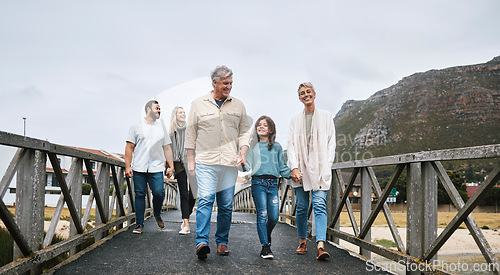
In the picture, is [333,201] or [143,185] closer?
[333,201]

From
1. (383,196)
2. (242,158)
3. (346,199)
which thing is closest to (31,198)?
(242,158)

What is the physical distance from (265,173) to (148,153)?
188 centimetres

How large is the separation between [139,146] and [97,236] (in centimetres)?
120

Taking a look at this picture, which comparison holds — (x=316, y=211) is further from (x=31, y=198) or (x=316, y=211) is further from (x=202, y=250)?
(x=31, y=198)

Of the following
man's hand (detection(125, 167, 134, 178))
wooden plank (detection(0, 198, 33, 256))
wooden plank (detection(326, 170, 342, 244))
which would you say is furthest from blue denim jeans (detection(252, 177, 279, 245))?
wooden plank (detection(0, 198, 33, 256))

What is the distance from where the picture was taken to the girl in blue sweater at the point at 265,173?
4.28 meters

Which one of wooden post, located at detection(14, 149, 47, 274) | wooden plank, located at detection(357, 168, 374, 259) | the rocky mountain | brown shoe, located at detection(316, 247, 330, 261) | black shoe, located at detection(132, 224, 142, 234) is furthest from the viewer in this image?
the rocky mountain

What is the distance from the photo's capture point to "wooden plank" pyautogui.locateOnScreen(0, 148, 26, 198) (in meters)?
2.60

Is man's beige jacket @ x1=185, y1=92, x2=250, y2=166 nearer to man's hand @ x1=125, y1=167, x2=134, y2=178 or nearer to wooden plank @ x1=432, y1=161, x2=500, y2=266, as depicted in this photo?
man's hand @ x1=125, y1=167, x2=134, y2=178

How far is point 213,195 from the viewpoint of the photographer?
13.4 ft

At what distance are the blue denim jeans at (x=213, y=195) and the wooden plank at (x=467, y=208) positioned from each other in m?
1.81

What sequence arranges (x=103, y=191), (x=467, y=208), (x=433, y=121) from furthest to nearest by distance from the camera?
(x=433, y=121), (x=103, y=191), (x=467, y=208)

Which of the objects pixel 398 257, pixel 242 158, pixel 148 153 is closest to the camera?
pixel 398 257

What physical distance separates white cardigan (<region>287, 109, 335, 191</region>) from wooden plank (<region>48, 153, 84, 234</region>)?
2.11 m
